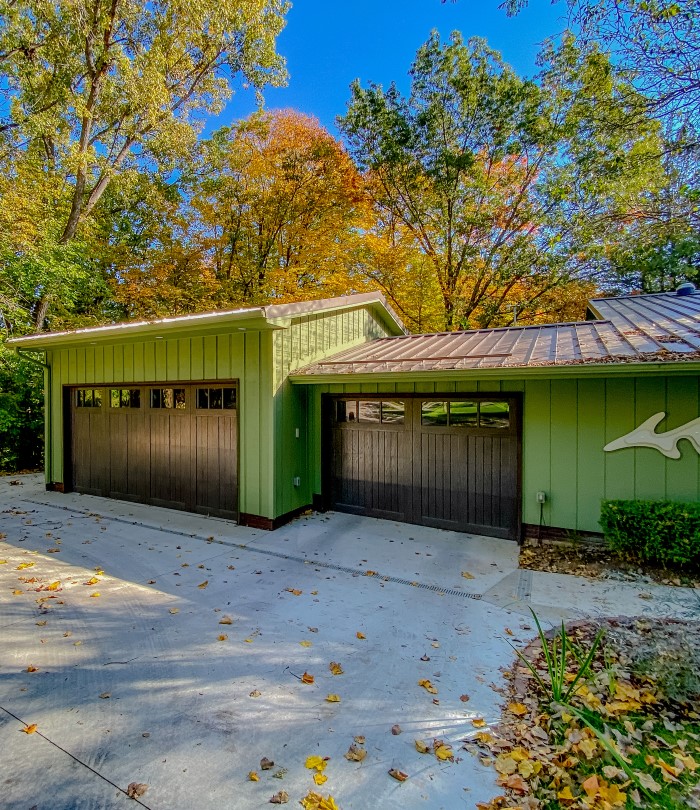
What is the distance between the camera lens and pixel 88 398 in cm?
820

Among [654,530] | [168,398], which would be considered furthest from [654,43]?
[168,398]

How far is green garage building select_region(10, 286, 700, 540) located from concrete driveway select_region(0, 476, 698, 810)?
93 centimetres

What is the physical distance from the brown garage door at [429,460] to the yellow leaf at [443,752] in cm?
360

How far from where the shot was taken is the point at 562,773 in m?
2.02

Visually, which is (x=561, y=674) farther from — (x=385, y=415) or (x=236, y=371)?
(x=236, y=371)

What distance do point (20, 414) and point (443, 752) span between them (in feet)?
39.4

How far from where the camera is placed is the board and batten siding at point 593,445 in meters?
4.64

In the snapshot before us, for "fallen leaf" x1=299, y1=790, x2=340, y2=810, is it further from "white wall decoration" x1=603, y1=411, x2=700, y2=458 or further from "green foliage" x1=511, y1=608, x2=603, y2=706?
"white wall decoration" x1=603, y1=411, x2=700, y2=458

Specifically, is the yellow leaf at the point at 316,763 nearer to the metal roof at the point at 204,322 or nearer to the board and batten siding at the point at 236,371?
the board and batten siding at the point at 236,371

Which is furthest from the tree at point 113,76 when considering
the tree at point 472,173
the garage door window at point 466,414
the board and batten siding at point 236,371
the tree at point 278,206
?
the garage door window at point 466,414

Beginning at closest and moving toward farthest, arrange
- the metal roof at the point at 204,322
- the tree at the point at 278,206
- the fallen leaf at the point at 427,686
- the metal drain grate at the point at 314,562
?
the fallen leaf at the point at 427,686 → the metal drain grate at the point at 314,562 → the metal roof at the point at 204,322 → the tree at the point at 278,206

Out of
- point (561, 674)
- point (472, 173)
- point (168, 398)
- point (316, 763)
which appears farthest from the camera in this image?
point (472, 173)

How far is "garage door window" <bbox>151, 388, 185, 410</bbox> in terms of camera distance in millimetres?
6995

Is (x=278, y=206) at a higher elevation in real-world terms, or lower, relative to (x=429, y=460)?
higher
